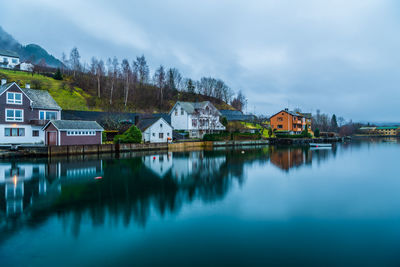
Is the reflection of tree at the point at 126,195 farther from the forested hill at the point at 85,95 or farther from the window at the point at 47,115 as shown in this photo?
the forested hill at the point at 85,95

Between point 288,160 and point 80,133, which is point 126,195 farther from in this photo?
point 288,160

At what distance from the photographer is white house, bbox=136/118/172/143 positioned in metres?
45.0

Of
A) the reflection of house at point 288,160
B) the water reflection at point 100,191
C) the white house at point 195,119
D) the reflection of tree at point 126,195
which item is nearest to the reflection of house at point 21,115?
the water reflection at point 100,191

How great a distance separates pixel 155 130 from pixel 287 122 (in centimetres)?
4689

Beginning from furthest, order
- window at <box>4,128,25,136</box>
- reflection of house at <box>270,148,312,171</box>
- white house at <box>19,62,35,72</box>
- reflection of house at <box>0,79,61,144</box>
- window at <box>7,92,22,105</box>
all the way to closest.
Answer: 1. white house at <box>19,62,35,72</box>
2. window at <box>7,92,22,105</box>
3. window at <box>4,128,25,136</box>
4. reflection of house at <box>0,79,61,144</box>
5. reflection of house at <box>270,148,312,171</box>

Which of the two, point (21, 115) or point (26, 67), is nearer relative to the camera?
point (21, 115)

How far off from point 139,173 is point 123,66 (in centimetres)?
6548

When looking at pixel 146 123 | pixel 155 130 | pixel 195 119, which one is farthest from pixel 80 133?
pixel 195 119

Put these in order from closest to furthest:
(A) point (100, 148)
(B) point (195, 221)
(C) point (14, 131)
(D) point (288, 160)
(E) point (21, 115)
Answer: (B) point (195, 221) → (D) point (288, 160) → (C) point (14, 131) → (E) point (21, 115) → (A) point (100, 148)

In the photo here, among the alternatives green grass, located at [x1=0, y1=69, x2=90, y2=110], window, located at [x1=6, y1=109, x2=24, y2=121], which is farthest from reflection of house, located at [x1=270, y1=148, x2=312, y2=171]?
green grass, located at [x1=0, y1=69, x2=90, y2=110]

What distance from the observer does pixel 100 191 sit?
15719 millimetres

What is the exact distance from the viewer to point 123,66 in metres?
79.8

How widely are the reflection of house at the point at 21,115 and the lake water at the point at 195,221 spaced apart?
53.7 ft

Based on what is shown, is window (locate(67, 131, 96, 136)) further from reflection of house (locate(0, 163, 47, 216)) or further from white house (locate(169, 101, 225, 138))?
white house (locate(169, 101, 225, 138))
